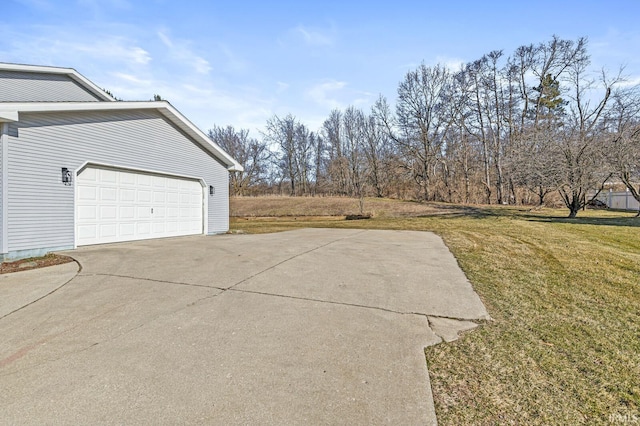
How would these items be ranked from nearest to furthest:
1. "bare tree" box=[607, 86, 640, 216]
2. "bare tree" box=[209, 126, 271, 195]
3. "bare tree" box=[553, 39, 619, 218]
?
"bare tree" box=[607, 86, 640, 216] → "bare tree" box=[553, 39, 619, 218] → "bare tree" box=[209, 126, 271, 195]

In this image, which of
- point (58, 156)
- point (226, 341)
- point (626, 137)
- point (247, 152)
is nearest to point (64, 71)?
point (58, 156)

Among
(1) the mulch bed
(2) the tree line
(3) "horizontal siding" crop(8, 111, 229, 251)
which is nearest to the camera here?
(1) the mulch bed

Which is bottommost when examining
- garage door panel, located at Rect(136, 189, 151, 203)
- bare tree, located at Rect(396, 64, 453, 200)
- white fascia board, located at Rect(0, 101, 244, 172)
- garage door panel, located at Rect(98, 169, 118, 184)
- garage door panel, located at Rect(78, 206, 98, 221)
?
garage door panel, located at Rect(78, 206, 98, 221)

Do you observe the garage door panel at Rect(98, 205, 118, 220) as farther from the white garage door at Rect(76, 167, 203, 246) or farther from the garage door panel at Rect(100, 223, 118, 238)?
the garage door panel at Rect(100, 223, 118, 238)

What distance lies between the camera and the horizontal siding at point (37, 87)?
9719 millimetres

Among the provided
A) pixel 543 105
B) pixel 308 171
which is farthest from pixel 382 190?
pixel 543 105

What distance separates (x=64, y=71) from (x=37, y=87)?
1.10 m

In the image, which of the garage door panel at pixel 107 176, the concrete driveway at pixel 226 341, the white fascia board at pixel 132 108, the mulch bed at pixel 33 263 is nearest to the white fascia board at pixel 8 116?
the white fascia board at pixel 132 108

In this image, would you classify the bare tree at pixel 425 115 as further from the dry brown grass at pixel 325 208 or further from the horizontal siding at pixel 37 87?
the horizontal siding at pixel 37 87

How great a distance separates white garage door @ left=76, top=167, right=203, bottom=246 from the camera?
796cm

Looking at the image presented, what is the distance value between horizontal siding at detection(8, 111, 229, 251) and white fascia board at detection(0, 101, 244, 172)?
0.24 meters

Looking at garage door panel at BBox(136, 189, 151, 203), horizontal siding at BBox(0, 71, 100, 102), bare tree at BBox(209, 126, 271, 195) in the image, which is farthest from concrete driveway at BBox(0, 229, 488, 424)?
bare tree at BBox(209, 126, 271, 195)

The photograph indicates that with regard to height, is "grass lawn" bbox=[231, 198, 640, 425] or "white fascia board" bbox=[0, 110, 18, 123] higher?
"white fascia board" bbox=[0, 110, 18, 123]

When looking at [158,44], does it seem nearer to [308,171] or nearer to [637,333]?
[637,333]
